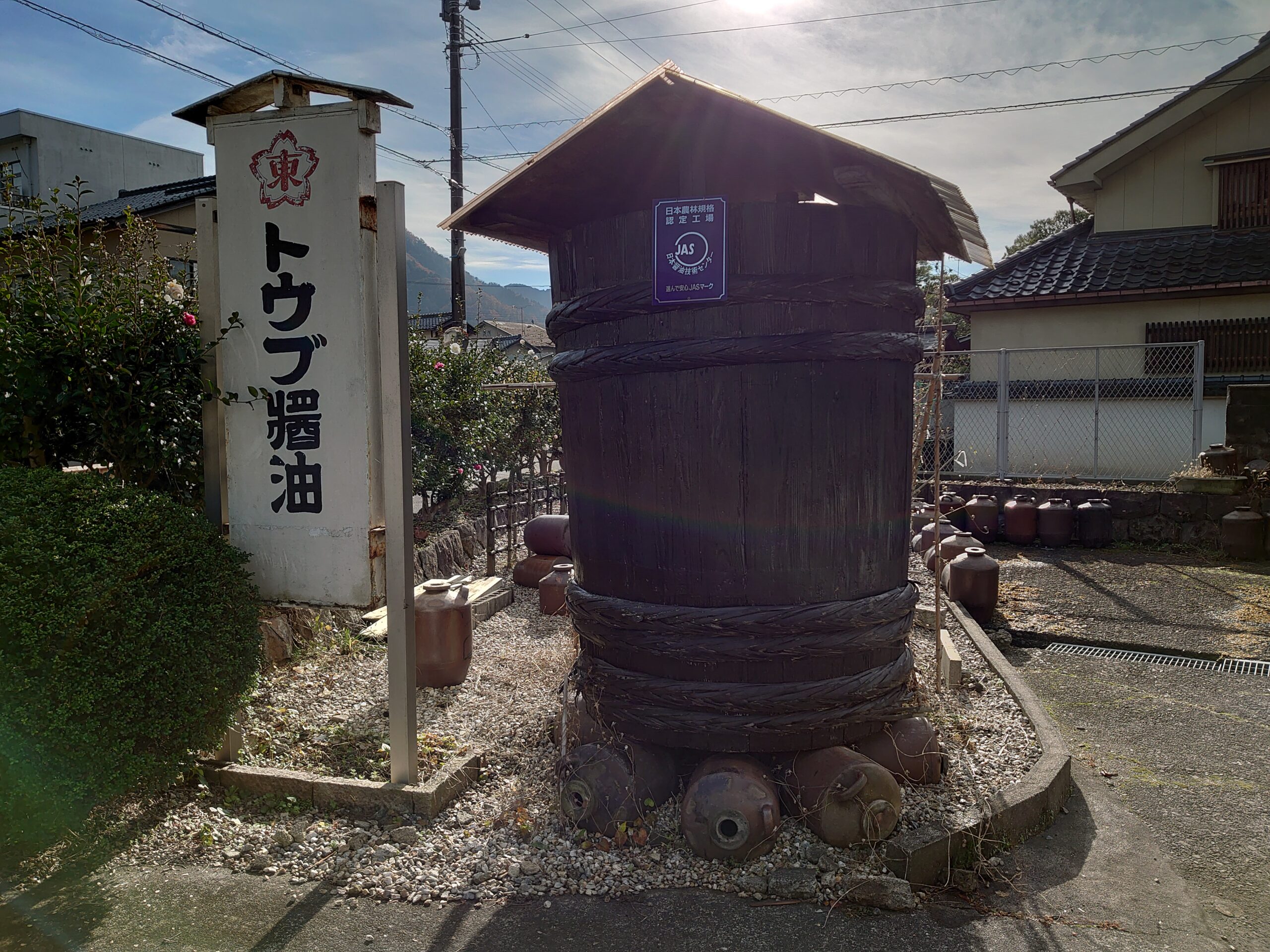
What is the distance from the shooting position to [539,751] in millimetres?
4355

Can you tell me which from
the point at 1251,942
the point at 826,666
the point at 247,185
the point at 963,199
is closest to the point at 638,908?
the point at 826,666

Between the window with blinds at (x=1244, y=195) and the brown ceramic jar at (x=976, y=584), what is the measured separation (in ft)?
33.1

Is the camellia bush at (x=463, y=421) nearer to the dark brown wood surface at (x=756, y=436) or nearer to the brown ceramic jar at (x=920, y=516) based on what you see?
the brown ceramic jar at (x=920, y=516)

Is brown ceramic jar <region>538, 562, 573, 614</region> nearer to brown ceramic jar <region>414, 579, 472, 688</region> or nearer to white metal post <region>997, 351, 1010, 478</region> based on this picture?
brown ceramic jar <region>414, 579, 472, 688</region>

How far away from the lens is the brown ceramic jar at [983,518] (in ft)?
37.4

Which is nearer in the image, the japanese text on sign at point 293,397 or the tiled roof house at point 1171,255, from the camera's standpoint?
the japanese text on sign at point 293,397

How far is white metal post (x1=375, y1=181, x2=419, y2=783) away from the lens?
3.73m

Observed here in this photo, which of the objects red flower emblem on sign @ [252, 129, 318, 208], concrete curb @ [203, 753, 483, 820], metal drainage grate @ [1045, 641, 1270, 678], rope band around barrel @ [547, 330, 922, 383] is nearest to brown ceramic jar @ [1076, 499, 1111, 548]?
metal drainage grate @ [1045, 641, 1270, 678]

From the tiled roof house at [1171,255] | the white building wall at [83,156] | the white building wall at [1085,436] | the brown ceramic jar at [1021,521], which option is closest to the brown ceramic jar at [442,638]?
the brown ceramic jar at [1021,521]

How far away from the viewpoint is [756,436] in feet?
11.5

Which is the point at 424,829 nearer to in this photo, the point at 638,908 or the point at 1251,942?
the point at 638,908

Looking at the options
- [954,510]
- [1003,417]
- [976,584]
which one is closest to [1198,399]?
[1003,417]

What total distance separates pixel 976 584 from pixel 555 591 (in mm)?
3726

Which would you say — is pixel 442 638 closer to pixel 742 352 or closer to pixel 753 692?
pixel 753 692
